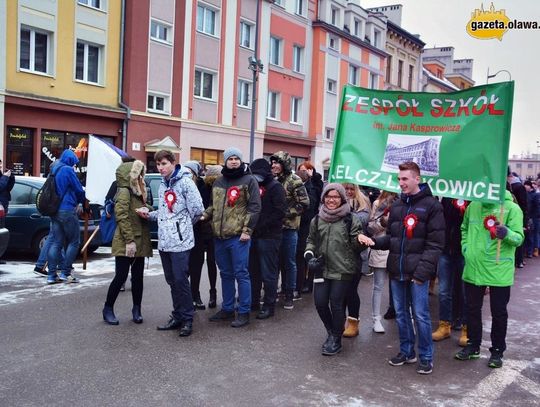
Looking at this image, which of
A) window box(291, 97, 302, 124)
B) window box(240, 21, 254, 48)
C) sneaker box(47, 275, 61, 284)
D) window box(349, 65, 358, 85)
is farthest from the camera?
window box(349, 65, 358, 85)

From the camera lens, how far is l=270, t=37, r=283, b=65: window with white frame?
30.5 meters

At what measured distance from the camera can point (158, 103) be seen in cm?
2420

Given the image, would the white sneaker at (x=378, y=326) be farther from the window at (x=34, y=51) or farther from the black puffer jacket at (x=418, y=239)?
the window at (x=34, y=51)

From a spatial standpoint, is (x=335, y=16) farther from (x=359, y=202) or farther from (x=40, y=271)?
(x=359, y=202)

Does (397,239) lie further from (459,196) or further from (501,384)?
(501,384)

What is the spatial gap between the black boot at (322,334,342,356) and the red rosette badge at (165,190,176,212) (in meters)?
2.16

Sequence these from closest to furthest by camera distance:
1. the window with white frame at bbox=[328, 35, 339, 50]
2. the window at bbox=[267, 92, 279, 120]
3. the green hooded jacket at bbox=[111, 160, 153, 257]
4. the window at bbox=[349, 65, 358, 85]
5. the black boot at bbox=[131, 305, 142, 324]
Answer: the green hooded jacket at bbox=[111, 160, 153, 257]
the black boot at bbox=[131, 305, 142, 324]
the window at bbox=[267, 92, 279, 120]
the window with white frame at bbox=[328, 35, 339, 50]
the window at bbox=[349, 65, 358, 85]

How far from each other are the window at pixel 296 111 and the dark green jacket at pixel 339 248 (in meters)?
27.4

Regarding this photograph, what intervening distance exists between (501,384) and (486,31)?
34.2 ft

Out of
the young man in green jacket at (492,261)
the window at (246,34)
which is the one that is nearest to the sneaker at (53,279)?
the young man in green jacket at (492,261)

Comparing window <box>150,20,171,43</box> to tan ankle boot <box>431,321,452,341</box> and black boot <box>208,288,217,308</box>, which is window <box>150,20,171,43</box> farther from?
tan ankle boot <box>431,321,452,341</box>

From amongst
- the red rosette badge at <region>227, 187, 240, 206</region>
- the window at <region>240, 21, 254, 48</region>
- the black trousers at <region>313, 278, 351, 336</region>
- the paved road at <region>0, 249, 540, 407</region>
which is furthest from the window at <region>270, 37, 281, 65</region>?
the black trousers at <region>313, 278, 351, 336</region>

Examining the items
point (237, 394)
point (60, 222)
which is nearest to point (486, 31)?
point (60, 222)

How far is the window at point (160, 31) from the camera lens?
2348cm
